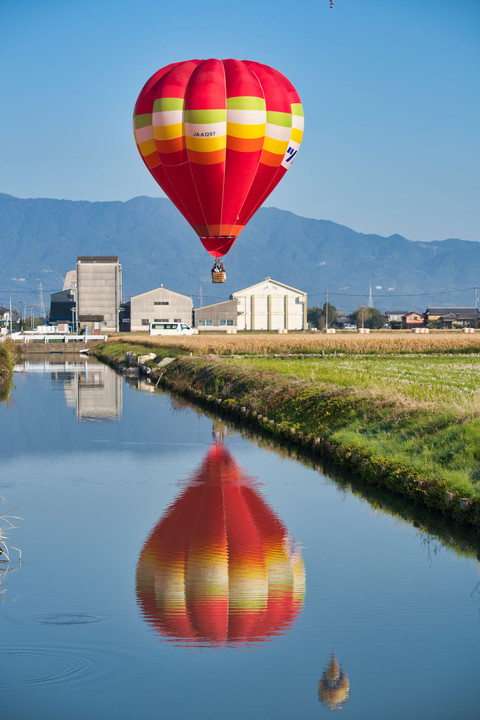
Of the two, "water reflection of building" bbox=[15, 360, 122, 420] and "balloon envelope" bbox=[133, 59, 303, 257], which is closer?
"balloon envelope" bbox=[133, 59, 303, 257]

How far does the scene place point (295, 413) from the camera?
995 inches

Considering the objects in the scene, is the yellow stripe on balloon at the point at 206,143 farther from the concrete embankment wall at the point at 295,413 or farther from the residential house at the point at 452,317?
the residential house at the point at 452,317

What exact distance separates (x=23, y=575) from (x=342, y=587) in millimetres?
4141

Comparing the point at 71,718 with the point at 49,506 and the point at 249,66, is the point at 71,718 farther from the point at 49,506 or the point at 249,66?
the point at 249,66

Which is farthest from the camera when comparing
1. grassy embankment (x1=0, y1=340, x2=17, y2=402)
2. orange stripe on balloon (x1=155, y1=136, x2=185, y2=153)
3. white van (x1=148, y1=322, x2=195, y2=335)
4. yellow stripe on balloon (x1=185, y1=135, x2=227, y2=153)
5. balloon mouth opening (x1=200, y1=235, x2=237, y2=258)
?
white van (x1=148, y1=322, x2=195, y2=335)

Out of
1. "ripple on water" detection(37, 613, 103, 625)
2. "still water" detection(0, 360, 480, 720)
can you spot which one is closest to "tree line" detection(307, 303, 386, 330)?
"still water" detection(0, 360, 480, 720)

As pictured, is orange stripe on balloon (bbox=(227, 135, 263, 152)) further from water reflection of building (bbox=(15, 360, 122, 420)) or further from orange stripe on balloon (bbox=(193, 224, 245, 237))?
water reflection of building (bbox=(15, 360, 122, 420))

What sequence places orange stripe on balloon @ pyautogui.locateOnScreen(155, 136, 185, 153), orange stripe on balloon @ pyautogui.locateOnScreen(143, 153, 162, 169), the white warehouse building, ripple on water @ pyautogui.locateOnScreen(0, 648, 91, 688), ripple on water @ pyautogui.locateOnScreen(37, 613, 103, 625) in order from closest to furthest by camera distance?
ripple on water @ pyautogui.locateOnScreen(0, 648, 91, 688), ripple on water @ pyautogui.locateOnScreen(37, 613, 103, 625), orange stripe on balloon @ pyautogui.locateOnScreen(155, 136, 185, 153), orange stripe on balloon @ pyautogui.locateOnScreen(143, 153, 162, 169), the white warehouse building

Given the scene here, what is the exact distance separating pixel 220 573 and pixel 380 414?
958 centimetres

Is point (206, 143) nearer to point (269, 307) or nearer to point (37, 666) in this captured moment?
point (37, 666)

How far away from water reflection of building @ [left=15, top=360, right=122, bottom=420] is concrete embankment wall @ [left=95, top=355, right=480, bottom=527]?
10.4 feet

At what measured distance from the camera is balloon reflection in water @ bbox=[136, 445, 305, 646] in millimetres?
9969

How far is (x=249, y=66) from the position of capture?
1304 inches

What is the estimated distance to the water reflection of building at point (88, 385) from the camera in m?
33.9
